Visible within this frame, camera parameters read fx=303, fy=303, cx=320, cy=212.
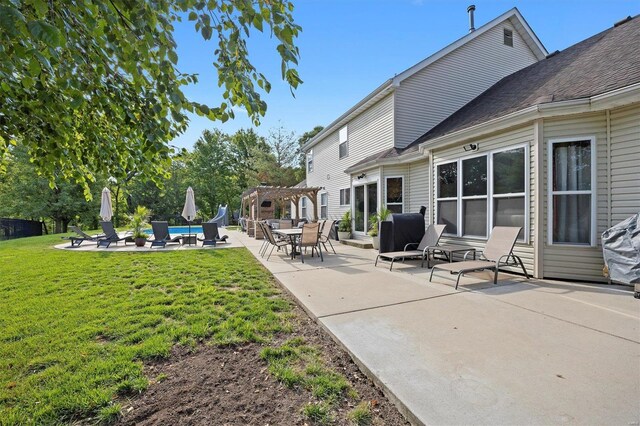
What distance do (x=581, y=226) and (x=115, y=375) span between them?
23.5ft

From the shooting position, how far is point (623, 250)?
4.62m

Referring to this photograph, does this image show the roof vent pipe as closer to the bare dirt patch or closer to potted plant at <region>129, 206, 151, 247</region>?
the bare dirt patch

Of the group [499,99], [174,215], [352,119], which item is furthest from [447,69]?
[174,215]

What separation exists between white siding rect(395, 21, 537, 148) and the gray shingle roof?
1101 millimetres

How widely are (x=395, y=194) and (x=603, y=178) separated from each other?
588cm

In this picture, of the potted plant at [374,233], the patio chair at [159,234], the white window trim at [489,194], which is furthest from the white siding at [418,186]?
the patio chair at [159,234]

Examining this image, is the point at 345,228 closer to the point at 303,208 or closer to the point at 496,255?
the point at 496,255

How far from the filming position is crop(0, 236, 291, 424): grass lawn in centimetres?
237

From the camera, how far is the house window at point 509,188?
612 cm

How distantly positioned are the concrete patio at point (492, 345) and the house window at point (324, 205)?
36.2 feet

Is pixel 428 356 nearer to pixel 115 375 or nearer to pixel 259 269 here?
pixel 115 375

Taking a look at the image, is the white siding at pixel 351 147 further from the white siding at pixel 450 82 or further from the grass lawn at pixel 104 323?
the grass lawn at pixel 104 323

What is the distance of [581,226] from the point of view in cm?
548

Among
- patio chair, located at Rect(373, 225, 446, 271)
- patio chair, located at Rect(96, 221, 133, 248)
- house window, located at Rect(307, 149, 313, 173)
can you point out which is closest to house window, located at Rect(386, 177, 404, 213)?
patio chair, located at Rect(373, 225, 446, 271)
